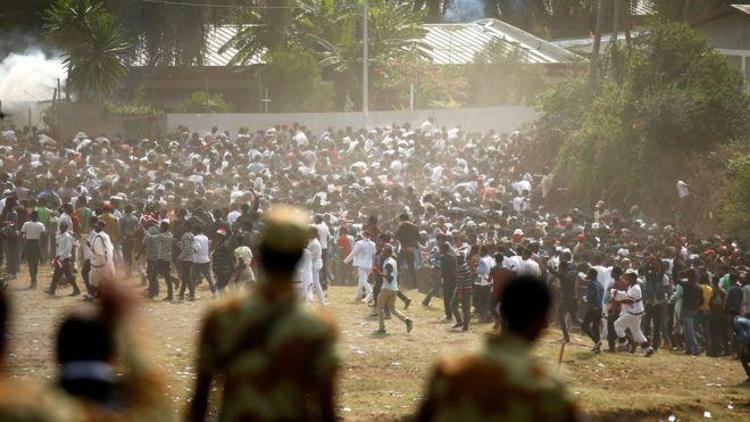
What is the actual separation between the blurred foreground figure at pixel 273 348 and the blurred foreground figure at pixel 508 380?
1.57 feet

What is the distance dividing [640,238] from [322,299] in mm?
6808

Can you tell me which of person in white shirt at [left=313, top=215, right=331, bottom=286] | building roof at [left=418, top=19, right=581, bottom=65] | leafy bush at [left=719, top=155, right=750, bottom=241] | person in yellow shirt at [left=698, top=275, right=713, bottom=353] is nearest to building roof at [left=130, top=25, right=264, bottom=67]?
building roof at [left=418, top=19, right=581, bottom=65]

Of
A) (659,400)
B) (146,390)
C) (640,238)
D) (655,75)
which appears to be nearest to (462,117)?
(655,75)

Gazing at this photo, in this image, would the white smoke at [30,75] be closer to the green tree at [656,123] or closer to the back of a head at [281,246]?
the green tree at [656,123]

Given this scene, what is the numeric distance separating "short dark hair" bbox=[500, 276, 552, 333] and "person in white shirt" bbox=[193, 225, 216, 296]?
17.2m

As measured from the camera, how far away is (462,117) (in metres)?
45.7

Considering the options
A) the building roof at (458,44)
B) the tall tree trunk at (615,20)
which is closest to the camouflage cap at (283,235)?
the tall tree trunk at (615,20)

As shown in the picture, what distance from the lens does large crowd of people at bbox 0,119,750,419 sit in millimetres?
20531

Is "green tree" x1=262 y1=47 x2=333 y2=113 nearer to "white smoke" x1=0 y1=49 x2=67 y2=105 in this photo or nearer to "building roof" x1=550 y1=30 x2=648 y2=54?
"white smoke" x1=0 y1=49 x2=67 y2=105

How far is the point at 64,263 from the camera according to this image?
22.3 m

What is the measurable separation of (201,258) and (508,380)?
57.3 feet

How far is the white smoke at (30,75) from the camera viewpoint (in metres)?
49.4

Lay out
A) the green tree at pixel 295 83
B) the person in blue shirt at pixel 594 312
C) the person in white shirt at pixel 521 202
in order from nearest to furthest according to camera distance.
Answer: the person in blue shirt at pixel 594 312 < the person in white shirt at pixel 521 202 < the green tree at pixel 295 83

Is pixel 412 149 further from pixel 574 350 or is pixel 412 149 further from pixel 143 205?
pixel 574 350
